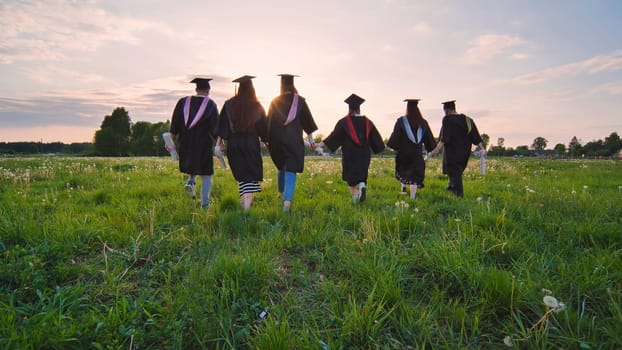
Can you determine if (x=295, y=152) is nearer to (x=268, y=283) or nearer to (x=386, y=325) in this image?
(x=268, y=283)

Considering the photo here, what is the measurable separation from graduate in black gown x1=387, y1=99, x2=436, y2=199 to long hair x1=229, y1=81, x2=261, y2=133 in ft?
12.9

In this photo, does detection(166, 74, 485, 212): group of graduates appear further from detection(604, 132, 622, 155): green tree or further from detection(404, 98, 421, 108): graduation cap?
detection(604, 132, 622, 155): green tree

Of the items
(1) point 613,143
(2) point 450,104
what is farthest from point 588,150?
(2) point 450,104

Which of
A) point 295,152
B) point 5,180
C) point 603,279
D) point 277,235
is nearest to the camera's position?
point 603,279

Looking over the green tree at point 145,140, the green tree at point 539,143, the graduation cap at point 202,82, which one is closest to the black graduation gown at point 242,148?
the graduation cap at point 202,82

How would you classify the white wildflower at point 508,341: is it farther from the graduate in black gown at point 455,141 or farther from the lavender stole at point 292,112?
the graduate in black gown at point 455,141

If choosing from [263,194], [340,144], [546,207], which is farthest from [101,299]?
[546,207]

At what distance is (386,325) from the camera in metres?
Answer: 2.52

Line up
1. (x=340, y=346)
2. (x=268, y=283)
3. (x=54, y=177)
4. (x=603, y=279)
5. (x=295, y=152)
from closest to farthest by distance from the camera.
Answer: (x=340, y=346), (x=603, y=279), (x=268, y=283), (x=295, y=152), (x=54, y=177)

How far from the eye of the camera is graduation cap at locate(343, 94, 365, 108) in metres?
7.43

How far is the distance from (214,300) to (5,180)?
10.3m

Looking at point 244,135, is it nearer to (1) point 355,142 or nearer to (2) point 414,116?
(1) point 355,142

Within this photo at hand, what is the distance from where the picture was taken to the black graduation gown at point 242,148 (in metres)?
6.32

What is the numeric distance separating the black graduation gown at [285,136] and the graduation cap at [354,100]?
4.46 ft
